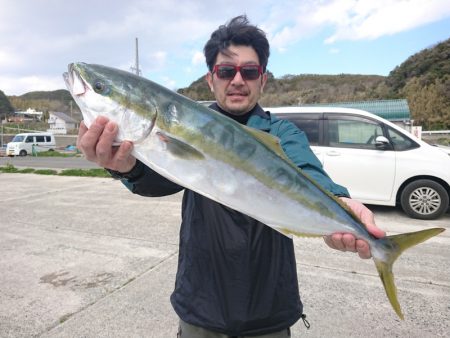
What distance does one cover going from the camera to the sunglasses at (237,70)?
1838 mm

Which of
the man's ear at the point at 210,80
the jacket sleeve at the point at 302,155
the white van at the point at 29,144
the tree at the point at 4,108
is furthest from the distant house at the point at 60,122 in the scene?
A: the jacket sleeve at the point at 302,155

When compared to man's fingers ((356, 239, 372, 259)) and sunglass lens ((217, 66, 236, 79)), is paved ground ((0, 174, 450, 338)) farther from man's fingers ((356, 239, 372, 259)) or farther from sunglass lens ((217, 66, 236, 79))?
sunglass lens ((217, 66, 236, 79))

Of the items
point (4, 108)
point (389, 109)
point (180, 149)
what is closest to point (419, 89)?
point (389, 109)

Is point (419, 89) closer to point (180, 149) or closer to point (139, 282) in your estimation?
point (139, 282)

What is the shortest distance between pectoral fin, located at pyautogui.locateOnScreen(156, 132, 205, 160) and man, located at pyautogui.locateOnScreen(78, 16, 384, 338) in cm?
16

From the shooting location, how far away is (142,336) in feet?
8.68

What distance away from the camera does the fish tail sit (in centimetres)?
153

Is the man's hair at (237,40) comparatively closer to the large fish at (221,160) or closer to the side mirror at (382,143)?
the large fish at (221,160)

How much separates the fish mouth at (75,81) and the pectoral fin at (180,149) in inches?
16.8

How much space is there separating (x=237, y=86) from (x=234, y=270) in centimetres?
93

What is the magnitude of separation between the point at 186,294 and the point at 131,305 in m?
1.65

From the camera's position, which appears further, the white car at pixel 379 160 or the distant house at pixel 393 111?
the distant house at pixel 393 111

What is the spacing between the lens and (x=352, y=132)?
260 inches

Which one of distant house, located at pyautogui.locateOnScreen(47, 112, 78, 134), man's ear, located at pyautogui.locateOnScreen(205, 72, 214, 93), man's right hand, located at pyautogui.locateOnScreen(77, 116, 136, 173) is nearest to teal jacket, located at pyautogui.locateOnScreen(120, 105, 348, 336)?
man's right hand, located at pyautogui.locateOnScreen(77, 116, 136, 173)
